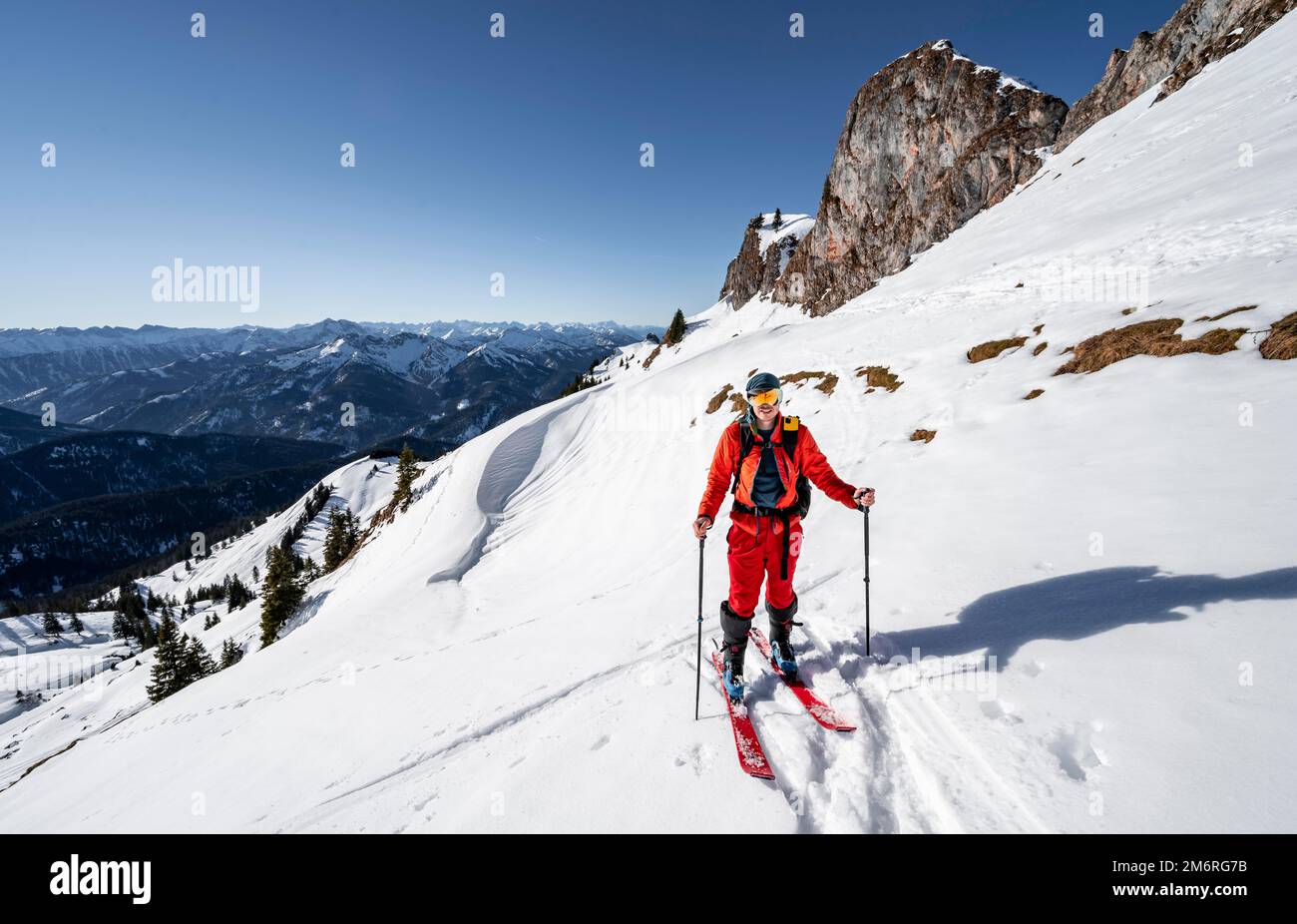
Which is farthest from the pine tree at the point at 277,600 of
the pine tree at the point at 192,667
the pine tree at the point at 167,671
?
the pine tree at the point at 167,671

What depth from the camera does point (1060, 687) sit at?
4414mm

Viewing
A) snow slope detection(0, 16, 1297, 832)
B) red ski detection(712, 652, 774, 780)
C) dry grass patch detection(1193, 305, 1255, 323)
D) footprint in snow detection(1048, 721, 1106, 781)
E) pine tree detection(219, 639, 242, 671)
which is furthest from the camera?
pine tree detection(219, 639, 242, 671)

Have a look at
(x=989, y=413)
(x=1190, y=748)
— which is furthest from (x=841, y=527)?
(x=1190, y=748)

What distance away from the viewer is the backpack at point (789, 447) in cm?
543

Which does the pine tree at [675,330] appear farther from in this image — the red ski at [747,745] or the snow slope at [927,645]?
the red ski at [747,745]

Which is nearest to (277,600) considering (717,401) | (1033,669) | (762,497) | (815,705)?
(717,401)

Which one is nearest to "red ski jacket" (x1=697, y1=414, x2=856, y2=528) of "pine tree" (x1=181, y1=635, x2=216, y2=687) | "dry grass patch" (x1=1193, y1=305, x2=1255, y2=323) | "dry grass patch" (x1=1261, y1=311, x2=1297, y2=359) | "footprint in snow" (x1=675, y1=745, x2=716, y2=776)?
"footprint in snow" (x1=675, y1=745, x2=716, y2=776)

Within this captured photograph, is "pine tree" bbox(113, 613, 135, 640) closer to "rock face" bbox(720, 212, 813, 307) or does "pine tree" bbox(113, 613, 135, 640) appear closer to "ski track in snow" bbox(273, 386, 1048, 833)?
"rock face" bbox(720, 212, 813, 307)

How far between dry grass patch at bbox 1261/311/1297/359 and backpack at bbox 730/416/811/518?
9.48 m

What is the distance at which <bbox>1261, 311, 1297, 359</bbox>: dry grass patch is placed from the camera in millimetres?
8195

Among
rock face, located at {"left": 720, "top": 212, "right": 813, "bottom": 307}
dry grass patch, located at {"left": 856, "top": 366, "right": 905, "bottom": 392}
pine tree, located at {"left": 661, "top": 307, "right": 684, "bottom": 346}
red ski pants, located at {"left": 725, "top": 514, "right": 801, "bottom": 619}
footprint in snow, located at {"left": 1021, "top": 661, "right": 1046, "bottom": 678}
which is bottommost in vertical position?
footprint in snow, located at {"left": 1021, "top": 661, "right": 1046, "bottom": 678}

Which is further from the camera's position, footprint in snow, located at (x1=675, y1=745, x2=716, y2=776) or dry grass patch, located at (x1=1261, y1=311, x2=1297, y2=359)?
dry grass patch, located at (x1=1261, y1=311, x2=1297, y2=359)

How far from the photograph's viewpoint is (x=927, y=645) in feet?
18.5
